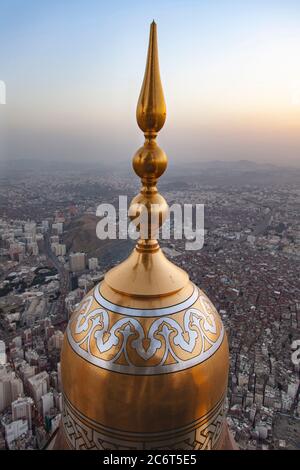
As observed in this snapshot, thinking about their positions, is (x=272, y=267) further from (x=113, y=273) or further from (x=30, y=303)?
(x=113, y=273)

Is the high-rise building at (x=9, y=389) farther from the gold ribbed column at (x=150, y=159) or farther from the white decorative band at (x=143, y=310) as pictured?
the gold ribbed column at (x=150, y=159)

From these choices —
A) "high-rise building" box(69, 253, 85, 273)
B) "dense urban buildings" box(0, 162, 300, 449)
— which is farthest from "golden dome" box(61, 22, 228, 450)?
"high-rise building" box(69, 253, 85, 273)

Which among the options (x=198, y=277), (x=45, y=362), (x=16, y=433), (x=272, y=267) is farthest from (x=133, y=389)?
(x=272, y=267)

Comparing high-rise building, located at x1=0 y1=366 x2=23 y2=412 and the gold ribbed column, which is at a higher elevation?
the gold ribbed column

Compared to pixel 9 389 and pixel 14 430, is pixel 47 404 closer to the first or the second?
pixel 14 430

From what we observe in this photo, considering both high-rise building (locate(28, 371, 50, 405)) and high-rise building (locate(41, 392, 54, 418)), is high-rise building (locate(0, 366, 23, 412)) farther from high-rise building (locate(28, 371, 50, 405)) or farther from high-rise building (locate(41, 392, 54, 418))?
high-rise building (locate(41, 392, 54, 418))

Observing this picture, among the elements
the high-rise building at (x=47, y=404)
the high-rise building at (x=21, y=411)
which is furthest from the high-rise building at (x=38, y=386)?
the high-rise building at (x=21, y=411)

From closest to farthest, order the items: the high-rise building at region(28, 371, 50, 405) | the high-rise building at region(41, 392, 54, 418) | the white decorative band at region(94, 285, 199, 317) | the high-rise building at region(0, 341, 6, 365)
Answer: the white decorative band at region(94, 285, 199, 317), the high-rise building at region(41, 392, 54, 418), the high-rise building at region(28, 371, 50, 405), the high-rise building at region(0, 341, 6, 365)

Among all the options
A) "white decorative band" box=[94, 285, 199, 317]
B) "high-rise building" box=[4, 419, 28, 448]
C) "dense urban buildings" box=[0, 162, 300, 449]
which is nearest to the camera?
"white decorative band" box=[94, 285, 199, 317]
